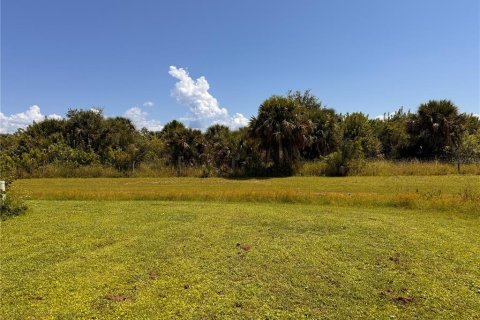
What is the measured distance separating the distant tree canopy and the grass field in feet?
37.1

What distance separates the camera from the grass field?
3.21 m

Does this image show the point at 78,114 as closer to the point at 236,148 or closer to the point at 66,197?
the point at 236,148

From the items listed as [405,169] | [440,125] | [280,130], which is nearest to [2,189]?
[280,130]

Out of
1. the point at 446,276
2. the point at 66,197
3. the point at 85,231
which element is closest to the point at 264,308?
the point at 446,276

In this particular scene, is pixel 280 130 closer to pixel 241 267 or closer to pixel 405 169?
pixel 405 169

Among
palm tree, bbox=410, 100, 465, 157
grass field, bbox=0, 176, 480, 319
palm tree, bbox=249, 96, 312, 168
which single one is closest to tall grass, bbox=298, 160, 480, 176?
palm tree, bbox=249, 96, 312, 168

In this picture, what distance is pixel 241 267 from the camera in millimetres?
4215

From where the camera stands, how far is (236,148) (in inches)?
856

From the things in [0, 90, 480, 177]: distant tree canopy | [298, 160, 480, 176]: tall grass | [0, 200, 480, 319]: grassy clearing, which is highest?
[0, 90, 480, 177]: distant tree canopy

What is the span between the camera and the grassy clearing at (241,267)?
3.21 m

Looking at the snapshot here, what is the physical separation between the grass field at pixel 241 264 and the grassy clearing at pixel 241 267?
0.05ft

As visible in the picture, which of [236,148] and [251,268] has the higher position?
[236,148]

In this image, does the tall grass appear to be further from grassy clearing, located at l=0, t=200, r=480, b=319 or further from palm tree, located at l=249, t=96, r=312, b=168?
grassy clearing, located at l=0, t=200, r=480, b=319

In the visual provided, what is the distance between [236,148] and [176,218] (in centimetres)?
1491
